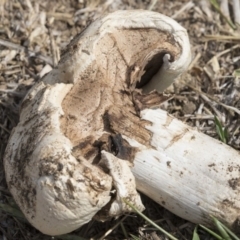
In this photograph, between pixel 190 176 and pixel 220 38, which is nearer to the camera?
pixel 190 176

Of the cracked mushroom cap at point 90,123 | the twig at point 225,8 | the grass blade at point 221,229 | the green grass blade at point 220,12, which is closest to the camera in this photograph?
the cracked mushroom cap at point 90,123

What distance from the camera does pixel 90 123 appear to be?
10.6ft

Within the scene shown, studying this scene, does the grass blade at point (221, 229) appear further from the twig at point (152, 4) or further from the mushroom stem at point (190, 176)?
the twig at point (152, 4)

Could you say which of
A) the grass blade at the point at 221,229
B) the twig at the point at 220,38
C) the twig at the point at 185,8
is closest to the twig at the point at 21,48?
the twig at the point at 185,8

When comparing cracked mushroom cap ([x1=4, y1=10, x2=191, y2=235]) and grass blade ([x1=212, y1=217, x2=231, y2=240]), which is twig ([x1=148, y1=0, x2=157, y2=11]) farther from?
grass blade ([x1=212, y1=217, x2=231, y2=240])

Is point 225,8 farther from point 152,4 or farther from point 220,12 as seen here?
point 152,4

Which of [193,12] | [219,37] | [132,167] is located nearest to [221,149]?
[132,167]

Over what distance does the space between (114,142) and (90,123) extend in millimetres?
188

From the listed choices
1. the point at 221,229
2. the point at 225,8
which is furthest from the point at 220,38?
the point at 221,229

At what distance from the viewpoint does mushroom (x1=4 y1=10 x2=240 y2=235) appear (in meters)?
3.00

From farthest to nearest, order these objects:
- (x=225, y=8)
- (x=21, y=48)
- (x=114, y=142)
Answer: (x=225, y=8)
(x=21, y=48)
(x=114, y=142)

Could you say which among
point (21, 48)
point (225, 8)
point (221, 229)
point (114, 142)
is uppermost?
point (21, 48)

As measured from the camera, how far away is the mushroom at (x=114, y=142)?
300 cm

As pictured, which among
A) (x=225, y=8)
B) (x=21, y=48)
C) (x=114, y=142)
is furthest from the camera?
(x=225, y=8)
